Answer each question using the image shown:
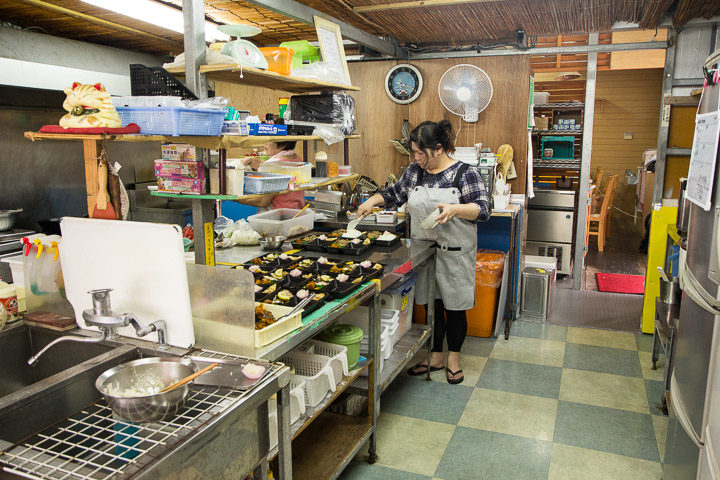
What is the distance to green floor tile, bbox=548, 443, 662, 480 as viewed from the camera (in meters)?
2.86

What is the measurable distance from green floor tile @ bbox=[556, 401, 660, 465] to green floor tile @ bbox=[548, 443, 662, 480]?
58 mm

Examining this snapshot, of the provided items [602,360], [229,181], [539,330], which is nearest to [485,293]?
[539,330]

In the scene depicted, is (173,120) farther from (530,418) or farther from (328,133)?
(530,418)

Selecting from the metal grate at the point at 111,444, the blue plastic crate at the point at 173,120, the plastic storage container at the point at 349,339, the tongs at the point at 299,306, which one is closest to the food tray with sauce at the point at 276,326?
the tongs at the point at 299,306

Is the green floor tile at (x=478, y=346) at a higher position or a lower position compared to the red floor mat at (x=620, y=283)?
lower

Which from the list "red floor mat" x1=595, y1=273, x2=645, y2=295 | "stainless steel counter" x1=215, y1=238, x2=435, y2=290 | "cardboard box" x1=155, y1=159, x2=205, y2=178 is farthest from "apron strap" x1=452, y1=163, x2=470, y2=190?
"red floor mat" x1=595, y1=273, x2=645, y2=295

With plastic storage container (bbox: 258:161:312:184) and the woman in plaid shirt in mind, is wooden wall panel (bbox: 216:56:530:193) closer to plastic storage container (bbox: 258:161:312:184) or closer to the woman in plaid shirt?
the woman in plaid shirt

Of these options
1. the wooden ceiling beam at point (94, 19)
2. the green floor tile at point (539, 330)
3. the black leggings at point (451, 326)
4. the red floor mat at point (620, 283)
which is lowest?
the green floor tile at point (539, 330)

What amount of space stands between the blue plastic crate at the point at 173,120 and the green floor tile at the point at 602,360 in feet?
10.5

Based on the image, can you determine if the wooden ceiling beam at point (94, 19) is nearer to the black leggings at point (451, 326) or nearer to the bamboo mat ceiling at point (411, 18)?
the bamboo mat ceiling at point (411, 18)

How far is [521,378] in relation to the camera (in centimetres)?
399

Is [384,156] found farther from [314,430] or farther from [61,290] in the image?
[61,290]

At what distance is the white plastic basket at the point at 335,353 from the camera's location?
2625 mm

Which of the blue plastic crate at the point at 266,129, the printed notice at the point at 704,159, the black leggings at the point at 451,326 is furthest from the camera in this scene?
the black leggings at the point at 451,326
